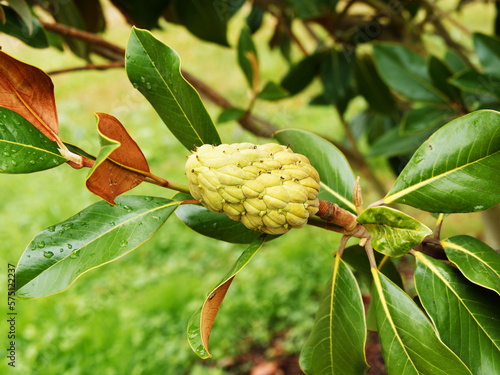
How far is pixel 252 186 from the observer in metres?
0.60

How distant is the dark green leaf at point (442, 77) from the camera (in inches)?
53.3

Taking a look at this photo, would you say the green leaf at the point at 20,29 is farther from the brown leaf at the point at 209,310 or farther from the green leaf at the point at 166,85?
the brown leaf at the point at 209,310

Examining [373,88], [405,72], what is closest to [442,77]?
[405,72]

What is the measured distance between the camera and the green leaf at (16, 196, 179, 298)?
24.6 inches

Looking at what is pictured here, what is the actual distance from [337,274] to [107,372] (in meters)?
2.12

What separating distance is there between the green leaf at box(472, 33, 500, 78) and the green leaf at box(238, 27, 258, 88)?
2.13ft

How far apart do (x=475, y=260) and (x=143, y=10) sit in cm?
118

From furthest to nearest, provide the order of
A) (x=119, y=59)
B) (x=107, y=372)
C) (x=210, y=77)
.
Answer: (x=210, y=77) < (x=107, y=372) < (x=119, y=59)

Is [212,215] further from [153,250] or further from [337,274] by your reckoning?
[153,250]

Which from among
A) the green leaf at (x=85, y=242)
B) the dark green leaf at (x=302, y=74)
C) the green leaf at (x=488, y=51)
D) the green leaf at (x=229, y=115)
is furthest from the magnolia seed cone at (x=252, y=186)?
the dark green leaf at (x=302, y=74)

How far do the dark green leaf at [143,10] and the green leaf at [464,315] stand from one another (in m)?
1.14

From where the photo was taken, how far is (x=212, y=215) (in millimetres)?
785

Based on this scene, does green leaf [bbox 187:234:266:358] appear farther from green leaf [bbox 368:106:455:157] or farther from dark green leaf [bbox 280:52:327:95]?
dark green leaf [bbox 280:52:327:95]

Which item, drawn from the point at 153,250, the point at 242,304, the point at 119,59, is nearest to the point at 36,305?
the point at 153,250
